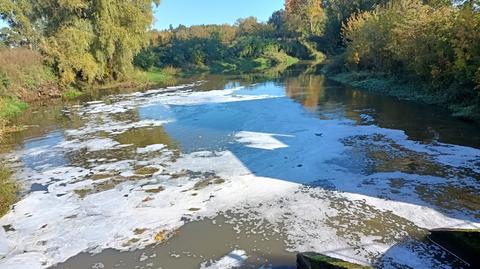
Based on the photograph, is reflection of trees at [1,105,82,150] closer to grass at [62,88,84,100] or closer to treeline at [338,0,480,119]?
grass at [62,88,84,100]

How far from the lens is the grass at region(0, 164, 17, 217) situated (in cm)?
678

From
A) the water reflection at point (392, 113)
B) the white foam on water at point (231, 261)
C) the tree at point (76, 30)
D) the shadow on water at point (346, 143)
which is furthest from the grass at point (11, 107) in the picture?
the white foam on water at point (231, 261)

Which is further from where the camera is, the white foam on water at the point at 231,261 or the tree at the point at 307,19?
the tree at the point at 307,19

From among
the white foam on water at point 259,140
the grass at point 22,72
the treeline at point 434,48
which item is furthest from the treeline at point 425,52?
the grass at point 22,72

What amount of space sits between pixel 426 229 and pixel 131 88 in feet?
82.7

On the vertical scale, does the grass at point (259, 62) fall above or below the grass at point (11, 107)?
above

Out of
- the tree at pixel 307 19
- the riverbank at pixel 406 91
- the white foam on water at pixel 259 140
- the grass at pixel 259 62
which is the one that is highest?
the tree at pixel 307 19

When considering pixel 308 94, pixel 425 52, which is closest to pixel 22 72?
pixel 308 94

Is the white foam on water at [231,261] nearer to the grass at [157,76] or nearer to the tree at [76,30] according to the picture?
the tree at [76,30]

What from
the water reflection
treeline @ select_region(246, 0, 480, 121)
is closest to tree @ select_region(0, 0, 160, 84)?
the water reflection

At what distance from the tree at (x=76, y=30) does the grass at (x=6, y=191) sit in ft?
56.3

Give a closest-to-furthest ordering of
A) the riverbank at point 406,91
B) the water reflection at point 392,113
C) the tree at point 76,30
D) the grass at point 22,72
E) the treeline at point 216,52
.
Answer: the water reflection at point 392,113 < the riverbank at point 406,91 < the grass at point 22,72 < the tree at point 76,30 < the treeline at point 216,52

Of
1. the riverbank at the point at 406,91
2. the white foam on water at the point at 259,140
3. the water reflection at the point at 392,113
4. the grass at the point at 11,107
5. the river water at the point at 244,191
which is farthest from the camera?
the grass at the point at 11,107

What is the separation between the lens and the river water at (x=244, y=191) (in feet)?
16.6
